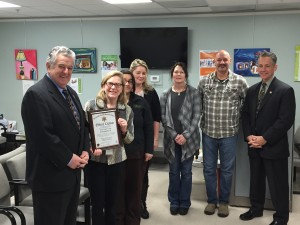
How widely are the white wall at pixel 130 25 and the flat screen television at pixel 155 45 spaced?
12 centimetres

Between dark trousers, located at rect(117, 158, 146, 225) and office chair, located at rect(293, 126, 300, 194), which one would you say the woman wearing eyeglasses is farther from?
office chair, located at rect(293, 126, 300, 194)

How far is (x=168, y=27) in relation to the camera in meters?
5.10

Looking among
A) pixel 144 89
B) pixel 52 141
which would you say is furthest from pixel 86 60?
pixel 52 141

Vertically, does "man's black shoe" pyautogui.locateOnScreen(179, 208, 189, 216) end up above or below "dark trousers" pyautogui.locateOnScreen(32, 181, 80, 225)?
below

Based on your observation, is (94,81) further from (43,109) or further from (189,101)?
(43,109)

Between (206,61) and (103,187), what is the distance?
10.4 ft

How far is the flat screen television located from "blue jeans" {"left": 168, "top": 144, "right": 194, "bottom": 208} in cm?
223

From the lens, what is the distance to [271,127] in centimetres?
285

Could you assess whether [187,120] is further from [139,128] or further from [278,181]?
[278,181]

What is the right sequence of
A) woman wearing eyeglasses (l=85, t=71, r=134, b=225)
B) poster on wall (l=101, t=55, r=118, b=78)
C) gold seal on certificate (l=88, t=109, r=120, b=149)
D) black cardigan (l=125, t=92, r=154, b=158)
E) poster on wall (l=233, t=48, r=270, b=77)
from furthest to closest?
poster on wall (l=101, t=55, r=118, b=78), poster on wall (l=233, t=48, r=270, b=77), black cardigan (l=125, t=92, r=154, b=158), woman wearing eyeglasses (l=85, t=71, r=134, b=225), gold seal on certificate (l=88, t=109, r=120, b=149)

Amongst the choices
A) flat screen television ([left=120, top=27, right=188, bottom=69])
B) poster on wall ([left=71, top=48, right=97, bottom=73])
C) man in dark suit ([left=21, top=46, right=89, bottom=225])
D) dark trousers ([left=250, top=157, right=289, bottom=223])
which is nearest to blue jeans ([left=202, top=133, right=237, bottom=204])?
dark trousers ([left=250, top=157, right=289, bottom=223])

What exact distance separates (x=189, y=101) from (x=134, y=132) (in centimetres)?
76

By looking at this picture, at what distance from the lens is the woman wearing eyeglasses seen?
2400 mm

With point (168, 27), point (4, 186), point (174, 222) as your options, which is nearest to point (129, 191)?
point (174, 222)
